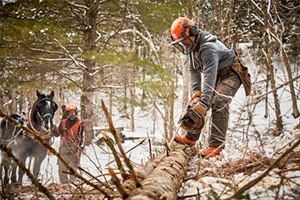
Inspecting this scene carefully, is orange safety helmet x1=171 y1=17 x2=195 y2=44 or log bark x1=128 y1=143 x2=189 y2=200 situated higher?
orange safety helmet x1=171 y1=17 x2=195 y2=44

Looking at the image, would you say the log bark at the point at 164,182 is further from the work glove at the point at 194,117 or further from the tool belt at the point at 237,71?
the tool belt at the point at 237,71

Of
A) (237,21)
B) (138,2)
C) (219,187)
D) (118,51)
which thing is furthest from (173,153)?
(237,21)

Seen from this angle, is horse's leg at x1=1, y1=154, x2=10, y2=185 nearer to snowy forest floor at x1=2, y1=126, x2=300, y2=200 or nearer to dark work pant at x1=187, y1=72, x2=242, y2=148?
snowy forest floor at x1=2, y1=126, x2=300, y2=200

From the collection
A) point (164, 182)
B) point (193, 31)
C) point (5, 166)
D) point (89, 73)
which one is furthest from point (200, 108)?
point (89, 73)

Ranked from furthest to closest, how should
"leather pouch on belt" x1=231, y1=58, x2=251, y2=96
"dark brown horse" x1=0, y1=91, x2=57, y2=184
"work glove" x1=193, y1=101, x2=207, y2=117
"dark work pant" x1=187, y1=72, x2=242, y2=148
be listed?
"dark brown horse" x1=0, y1=91, x2=57, y2=184, "leather pouch on belt" x1=231, y1=58, x2=251, y2=96, "dark work pant" x1=187, y1=72, x2=242, y2=148, "work glove" x1=193, y1=101, x2=207, y2=117

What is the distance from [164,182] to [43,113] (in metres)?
5.01

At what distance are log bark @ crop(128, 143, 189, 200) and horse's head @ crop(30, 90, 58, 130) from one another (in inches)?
149

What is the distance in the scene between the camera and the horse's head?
6496 millimetres

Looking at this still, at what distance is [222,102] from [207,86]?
0.51m

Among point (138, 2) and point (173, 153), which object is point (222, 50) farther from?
point (138, 2)

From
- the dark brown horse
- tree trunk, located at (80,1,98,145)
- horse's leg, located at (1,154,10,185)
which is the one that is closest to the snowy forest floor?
horse's leg, located at (1,154,10,185)

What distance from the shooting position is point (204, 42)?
168 inches

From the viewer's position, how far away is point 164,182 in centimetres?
213

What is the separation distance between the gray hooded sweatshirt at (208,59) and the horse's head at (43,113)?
319 cm
